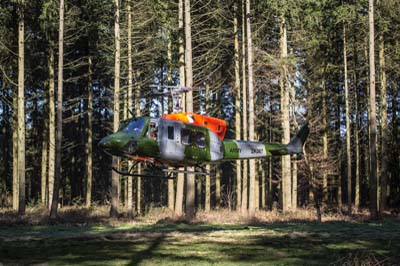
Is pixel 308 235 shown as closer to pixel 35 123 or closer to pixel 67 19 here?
pixel 67 19

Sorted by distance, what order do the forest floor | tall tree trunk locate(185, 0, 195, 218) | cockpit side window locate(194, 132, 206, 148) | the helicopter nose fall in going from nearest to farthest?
the helicopter nose
the forest floor
cockpit side window locate(194, 132, 206, 148)
tall tree trunk locate(185, 0, 195, 218)

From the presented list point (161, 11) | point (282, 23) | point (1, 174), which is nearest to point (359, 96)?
point (282, 23)

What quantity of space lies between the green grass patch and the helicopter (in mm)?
2345

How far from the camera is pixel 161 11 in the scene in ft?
75.0

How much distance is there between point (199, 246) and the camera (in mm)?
14172

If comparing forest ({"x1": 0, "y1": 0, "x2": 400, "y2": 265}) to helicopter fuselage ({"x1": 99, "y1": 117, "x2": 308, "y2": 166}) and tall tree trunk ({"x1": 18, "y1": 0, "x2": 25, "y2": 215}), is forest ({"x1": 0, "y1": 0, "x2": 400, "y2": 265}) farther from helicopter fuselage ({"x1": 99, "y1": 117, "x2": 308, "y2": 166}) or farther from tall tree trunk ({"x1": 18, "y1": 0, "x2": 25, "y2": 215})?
helicopter fuselage ({"x1": 99, "y1": 117, "x2": 308, "y2": 166})

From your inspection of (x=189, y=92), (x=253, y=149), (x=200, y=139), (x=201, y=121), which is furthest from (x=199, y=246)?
(x=189, y=92)

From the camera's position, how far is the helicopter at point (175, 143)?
1157cm

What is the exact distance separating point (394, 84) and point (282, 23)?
9872 mm

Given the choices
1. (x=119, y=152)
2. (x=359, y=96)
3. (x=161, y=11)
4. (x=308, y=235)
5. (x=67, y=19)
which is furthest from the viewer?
(x=359, y=96)

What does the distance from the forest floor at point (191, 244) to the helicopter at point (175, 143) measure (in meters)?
2.39

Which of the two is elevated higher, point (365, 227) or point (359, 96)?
point (359, 96)

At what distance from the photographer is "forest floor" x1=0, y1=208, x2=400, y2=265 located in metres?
12.0

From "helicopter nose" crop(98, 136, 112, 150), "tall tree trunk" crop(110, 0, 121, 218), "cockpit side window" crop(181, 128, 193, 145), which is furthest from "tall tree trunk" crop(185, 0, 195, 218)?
"helicopter nose" crop(98, 136, 112, 150)
